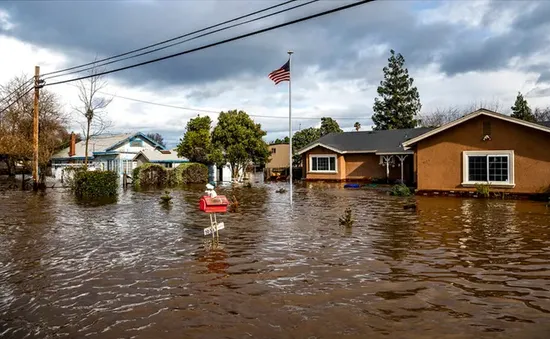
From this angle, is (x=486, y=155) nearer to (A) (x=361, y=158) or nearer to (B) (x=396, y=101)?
(A) (x=361, y=158)

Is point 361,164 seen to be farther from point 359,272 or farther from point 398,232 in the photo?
point 359,272

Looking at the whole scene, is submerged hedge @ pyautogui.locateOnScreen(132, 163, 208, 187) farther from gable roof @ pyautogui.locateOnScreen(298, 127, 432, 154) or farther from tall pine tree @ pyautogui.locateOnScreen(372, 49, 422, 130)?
tall pine tree @ pyautogui.locateOnScreen(372, 49, 422, 130)

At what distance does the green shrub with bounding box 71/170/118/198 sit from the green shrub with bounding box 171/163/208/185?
38.1ft

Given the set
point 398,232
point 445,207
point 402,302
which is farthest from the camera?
point 445,207

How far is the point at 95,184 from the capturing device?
25406 mm

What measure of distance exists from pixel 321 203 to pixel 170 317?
49.3ft

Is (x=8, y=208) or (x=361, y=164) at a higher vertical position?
(x=361, y=164)

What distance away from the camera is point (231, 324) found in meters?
5.70

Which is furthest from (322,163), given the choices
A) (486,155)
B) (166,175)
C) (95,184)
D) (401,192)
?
(95,184)

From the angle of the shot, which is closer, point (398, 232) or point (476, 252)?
point (476, 252)

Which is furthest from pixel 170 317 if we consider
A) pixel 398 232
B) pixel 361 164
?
pixel 361 164

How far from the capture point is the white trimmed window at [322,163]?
3709cm

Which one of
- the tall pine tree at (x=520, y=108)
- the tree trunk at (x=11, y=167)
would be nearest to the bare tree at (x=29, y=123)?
the tree trunk at (x=11, y=167)

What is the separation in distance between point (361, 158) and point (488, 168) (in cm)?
1471
